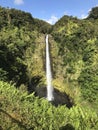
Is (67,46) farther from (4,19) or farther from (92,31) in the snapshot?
(4,19)

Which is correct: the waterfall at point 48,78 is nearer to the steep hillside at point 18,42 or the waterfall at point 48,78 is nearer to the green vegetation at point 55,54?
the green vegetation at point 55,54

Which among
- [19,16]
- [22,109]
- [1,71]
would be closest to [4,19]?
[19,16]

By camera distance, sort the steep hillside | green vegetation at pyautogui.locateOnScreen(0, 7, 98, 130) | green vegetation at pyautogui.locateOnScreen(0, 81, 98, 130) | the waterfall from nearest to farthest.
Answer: green vegetation at pyautogui.locateOnScreen(0, 81, 98, 130)
the steep hillside
green vegetation at pyautogui.locateOnScreen(0, 7, 98, 130)
the waterfall

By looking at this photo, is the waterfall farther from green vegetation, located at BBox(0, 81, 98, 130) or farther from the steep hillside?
green vegetation, located at BBox(0, 81, 98, 130)

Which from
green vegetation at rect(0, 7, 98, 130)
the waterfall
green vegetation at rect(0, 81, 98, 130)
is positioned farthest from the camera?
the waterfall

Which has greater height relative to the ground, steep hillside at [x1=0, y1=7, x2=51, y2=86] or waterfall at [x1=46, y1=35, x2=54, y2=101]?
steep hillside at [x1=0, y1=7, x2=51, y2=86]

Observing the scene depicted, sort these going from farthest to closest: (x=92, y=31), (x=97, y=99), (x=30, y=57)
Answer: (x=92, y=31)
(x=30, y=57)
(x=97, y=99)

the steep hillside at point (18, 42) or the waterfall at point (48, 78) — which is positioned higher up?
the steep hillside at point (18, 42)

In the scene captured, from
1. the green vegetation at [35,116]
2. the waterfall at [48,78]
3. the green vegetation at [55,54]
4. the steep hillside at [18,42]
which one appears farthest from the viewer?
the waterfall at [48,78]

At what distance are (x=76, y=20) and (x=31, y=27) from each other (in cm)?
586

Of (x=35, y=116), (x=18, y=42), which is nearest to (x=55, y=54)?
(x=18, y=42)

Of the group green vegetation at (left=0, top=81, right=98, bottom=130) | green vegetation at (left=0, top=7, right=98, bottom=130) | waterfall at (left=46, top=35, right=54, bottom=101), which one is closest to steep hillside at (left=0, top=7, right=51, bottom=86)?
green vegetation at (left=0, top=7, right=98, bottom=130)

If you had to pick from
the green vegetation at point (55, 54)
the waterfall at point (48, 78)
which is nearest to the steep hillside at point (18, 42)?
the green vegetation at point (55, 54)

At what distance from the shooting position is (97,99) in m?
37.8
